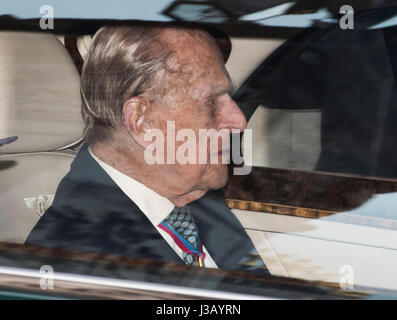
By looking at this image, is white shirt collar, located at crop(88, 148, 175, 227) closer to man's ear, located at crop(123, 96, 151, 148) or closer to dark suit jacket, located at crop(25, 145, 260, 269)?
Result: dark suit jacket, located at crop(25, 145, 260, 269)

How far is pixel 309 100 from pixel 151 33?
0.48 m

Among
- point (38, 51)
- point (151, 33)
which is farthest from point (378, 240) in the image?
point (38, 51)

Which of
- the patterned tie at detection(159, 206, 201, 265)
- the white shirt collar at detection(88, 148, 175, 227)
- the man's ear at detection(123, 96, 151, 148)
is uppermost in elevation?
the man's ear at detection(123, 96, 151, 148)

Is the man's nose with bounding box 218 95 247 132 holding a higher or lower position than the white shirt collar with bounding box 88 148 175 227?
higher

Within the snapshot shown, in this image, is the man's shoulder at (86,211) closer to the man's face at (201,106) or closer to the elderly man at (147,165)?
the elderly man at (147,165)

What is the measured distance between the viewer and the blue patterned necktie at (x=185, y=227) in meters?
1.84

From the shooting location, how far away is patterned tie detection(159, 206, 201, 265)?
6.02ft

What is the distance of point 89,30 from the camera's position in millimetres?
1793

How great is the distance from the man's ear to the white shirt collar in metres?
0.12

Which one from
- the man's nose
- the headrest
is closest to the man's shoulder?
the headrest

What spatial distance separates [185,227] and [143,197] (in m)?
0.15

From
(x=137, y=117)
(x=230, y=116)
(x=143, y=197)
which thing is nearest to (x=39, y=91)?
(x=137, y=117)

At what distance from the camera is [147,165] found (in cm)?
180

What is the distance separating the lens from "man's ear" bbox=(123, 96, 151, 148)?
177cm
